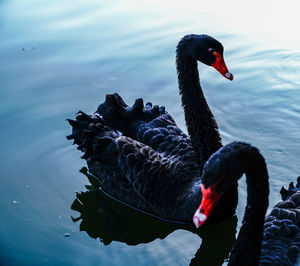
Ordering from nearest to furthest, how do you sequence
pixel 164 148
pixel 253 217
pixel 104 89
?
pixel 253 217 → pixel 164 148 → pixel 104 89

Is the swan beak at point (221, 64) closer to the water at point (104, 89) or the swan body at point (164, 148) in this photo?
Answer: the swan body at point (164, 148)

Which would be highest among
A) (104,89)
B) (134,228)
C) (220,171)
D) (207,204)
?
(220,171)

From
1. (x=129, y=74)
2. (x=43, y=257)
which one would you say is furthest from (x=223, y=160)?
(x=129, y=74)

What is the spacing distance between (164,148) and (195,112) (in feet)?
1.19

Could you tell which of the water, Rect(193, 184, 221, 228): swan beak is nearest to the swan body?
the water

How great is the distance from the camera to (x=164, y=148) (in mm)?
3920

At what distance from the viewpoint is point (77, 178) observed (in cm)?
431

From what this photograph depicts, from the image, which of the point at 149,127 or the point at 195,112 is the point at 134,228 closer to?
the point at 149,127

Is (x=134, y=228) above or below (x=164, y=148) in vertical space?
below

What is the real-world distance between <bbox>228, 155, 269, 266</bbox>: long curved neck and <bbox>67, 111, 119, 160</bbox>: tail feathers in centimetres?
160

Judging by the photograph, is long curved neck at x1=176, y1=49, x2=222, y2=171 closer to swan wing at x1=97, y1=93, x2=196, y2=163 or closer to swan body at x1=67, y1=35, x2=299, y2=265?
swan body at x1=67, y1=35, x2=299, y2=265

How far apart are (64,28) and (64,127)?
8.24 feet

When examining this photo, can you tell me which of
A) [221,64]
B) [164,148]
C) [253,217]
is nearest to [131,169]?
[164,148]

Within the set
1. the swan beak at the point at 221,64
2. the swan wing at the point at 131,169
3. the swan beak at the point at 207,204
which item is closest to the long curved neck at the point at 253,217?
the swan beak at the point at 207,204
